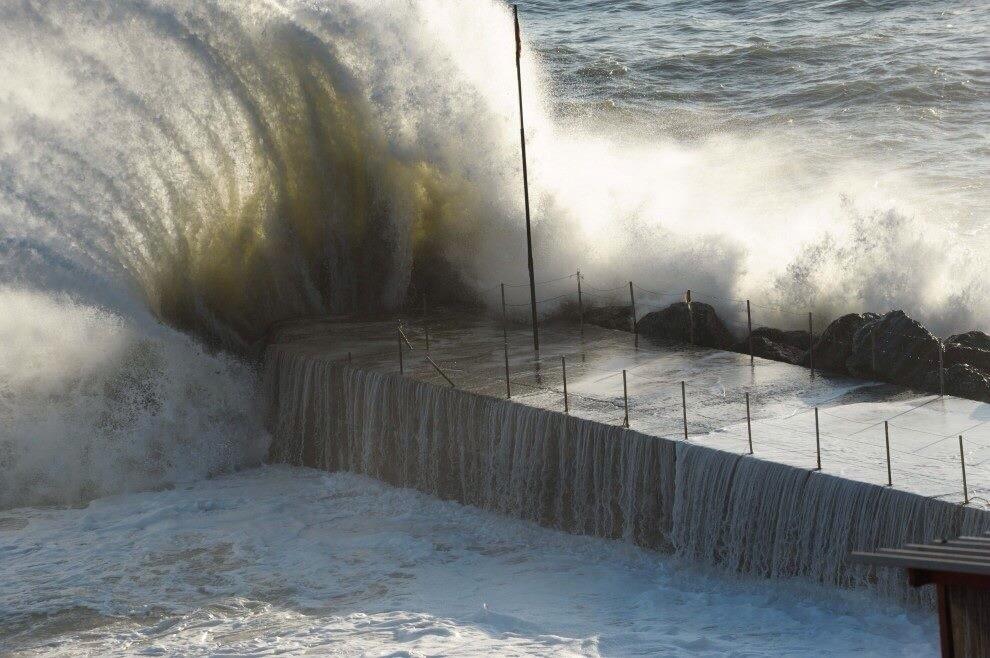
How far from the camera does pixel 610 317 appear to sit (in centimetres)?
2148

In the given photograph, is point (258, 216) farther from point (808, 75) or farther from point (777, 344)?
point (808, 75)

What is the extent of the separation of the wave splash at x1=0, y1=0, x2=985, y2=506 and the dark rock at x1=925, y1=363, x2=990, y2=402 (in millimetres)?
3533

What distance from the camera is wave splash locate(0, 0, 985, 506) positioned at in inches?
789

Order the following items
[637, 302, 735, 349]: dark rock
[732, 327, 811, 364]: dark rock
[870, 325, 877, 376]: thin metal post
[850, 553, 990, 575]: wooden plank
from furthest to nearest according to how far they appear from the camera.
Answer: [637, 302, 735, 349]: dark rock < [732, 327, 811, 364]: dark rock < [870, 325, 877, 376]: thin metal post < [850, 553, 990, 575]: wooden plank

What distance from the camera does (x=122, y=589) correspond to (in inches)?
615

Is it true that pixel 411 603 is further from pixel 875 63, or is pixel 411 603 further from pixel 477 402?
pixel 875 63

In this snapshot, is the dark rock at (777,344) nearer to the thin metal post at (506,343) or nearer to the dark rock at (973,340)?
the dark rock at (973,340)

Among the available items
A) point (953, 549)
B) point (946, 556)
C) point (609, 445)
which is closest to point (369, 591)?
point (609, 445)

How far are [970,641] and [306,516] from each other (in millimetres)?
10233

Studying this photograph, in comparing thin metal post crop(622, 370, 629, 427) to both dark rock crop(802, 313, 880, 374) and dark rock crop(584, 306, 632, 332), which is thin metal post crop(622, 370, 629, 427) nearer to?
dark rock crop(802, 313, 880, 374)

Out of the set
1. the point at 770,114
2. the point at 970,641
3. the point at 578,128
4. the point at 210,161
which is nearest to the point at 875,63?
the point at 770,114

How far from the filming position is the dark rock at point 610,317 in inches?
834

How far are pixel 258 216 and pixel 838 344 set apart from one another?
33.5ft

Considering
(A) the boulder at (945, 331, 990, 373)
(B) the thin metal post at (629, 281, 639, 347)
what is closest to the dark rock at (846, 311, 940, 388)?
(A) the boulder at (945, 331, 990, 373)
